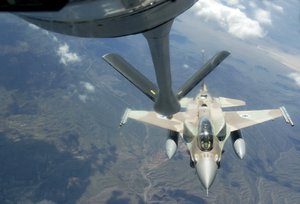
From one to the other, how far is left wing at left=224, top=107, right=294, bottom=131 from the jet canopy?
3.60 m

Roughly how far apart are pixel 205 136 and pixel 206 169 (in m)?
2.76

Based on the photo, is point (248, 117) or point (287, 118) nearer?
point (287, 118)

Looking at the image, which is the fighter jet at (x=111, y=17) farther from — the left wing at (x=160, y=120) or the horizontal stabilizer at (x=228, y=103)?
the horizontal stabilizer at (x=228, y=103)

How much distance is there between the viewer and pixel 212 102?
3231 centimetres

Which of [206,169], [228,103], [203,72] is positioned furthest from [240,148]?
[203,72]

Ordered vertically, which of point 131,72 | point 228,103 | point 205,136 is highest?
point 131,72

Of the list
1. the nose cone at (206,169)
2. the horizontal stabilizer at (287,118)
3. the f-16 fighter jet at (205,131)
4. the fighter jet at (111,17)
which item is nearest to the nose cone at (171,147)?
the f-16 fighter jet at (205,131)

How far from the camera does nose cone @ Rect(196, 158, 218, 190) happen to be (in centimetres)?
2765

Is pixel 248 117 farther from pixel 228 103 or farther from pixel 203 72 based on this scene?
pixel 203 72

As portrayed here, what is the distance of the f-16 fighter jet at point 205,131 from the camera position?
89.9 feet

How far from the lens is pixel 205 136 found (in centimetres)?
2702

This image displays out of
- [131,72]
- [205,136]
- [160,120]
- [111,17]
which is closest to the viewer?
[111,17]

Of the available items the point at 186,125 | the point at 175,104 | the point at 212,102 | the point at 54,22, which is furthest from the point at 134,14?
the point at 212,102

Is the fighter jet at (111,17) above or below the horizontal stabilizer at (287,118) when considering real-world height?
above
